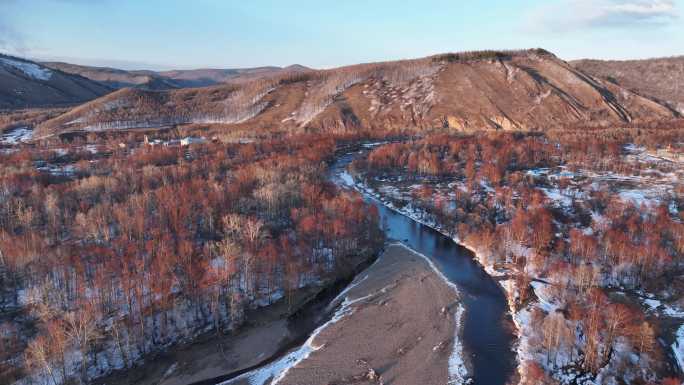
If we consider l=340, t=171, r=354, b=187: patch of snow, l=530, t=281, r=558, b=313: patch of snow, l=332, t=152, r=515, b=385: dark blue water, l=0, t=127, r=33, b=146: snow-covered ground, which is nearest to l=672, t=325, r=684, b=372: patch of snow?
l=530, t=281, r=558, b=313: patch of snow

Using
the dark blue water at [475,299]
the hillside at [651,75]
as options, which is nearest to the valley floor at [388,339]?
the dark blue water at [475,299]

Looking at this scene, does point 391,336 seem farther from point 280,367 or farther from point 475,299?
point 475,299

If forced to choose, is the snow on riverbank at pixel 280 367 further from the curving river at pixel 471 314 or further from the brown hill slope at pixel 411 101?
the brown hill slope at pixel 411 101

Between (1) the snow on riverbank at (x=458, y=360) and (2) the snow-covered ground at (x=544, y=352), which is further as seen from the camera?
(1) the snow on riverbank at (x=458, y=360)

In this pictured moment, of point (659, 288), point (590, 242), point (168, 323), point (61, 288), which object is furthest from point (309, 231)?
point (659, 288)

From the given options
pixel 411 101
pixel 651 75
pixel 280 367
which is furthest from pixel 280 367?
pixel 651 75

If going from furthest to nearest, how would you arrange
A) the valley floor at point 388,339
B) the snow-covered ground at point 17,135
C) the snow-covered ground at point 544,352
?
the snow-covered ground at point 17,135
the valley floor at point 388,339
the snow-covered ground at point 544,352

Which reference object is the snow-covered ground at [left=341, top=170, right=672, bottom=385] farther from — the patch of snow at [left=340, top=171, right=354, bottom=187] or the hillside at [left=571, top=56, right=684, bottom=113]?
the hillside at [left=571, top=56, right=684, bottom=113]
